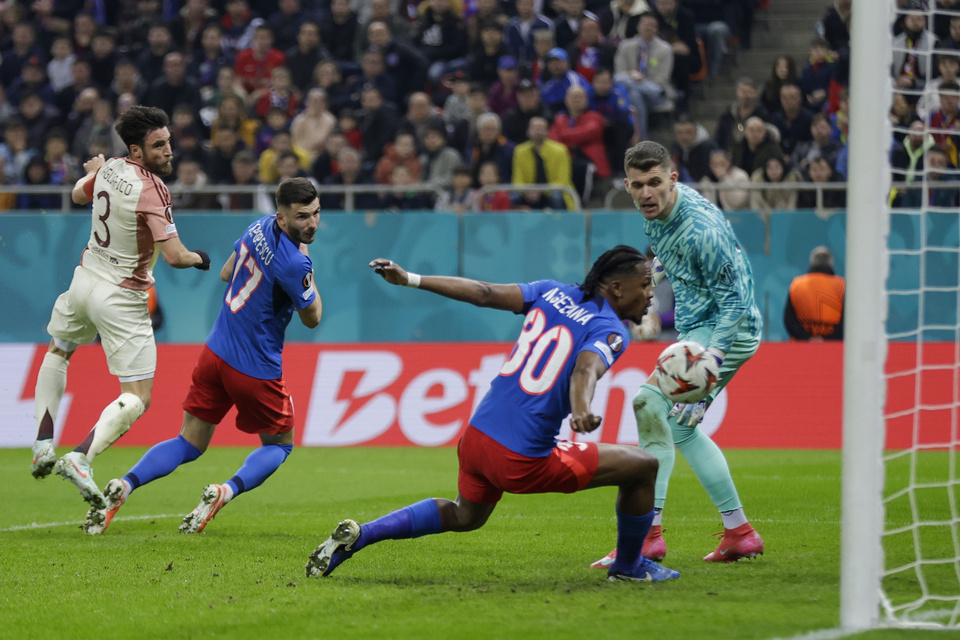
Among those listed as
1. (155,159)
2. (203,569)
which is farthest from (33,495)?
(203,569)

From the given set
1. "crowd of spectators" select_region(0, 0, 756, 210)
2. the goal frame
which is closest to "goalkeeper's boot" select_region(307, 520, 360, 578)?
the goal frame

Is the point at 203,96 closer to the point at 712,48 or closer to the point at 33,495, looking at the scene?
the point at 712,48

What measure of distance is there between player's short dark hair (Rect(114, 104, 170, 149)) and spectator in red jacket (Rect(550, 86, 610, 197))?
28.0 ft

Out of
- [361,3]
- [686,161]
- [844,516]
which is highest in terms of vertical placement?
[361,3]

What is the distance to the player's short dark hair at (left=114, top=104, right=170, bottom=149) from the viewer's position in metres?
7.38

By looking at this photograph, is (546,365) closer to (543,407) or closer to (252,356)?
(543,407)

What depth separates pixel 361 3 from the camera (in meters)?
19.3

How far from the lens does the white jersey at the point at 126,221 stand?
741 centimetres


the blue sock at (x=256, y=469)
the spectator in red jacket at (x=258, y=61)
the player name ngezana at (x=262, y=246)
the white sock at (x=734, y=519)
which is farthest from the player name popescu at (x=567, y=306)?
the spectator in red jacket at (x=258, y=61)

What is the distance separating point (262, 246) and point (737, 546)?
333 cm

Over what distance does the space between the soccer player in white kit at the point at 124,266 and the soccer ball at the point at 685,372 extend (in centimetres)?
325

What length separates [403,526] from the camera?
18.0 ft

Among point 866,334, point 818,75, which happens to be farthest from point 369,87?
point 866,334

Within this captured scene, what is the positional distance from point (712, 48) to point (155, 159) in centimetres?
1184
